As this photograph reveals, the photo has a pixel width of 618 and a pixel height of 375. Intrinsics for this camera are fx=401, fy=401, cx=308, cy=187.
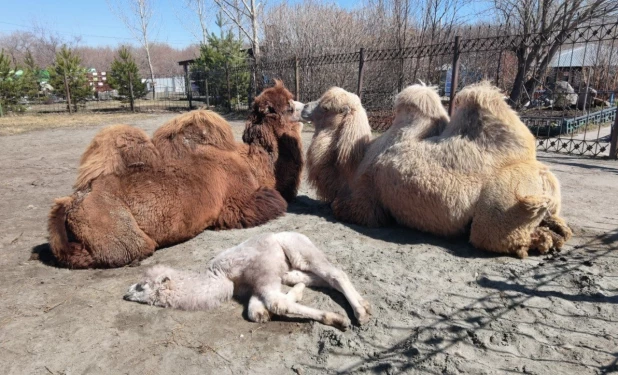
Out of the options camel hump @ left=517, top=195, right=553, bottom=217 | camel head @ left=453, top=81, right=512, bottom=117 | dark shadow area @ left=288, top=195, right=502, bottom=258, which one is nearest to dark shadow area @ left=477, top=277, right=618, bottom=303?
dark shadow area @ left=288, top=195, right=502, bottom=258

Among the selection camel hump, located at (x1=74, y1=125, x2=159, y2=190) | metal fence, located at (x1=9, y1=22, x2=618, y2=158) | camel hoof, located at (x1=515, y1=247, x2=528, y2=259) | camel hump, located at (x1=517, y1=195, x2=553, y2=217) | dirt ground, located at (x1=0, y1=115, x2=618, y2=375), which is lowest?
dirt ground, located at (x1=0, y1=115, x2=618, y2=375)

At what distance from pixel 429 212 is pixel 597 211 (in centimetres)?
289

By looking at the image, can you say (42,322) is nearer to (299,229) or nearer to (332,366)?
(332,366)

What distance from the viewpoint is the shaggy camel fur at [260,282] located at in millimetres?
3129

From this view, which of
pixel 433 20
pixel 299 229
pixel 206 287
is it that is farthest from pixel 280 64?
pixel 206 287

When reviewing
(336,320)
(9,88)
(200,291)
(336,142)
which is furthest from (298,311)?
(9,88)

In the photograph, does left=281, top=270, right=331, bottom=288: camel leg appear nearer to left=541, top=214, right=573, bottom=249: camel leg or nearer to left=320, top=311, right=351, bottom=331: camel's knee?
left=320, top=311, right=351, bottom=331: camel's knee

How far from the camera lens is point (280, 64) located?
63.5ft

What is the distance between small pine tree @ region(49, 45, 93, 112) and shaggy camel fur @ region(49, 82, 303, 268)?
73.2 feet

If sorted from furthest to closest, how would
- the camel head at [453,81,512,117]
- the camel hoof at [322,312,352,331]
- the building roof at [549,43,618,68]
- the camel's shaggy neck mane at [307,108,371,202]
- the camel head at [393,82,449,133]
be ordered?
the building roof at [549,43,618,68]
the camel's shaggy neck mane at [307,108,371,202]
the camel head at [393,82,449,133]
the camel head at [453,81,512,117]
the camel hoof at [322,312,352,331]

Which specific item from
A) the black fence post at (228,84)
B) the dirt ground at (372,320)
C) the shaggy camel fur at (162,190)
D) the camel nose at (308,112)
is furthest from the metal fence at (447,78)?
the dirt ground at (372,320)

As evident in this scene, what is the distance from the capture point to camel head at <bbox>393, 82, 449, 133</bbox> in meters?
4.62

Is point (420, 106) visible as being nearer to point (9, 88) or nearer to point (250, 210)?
point (250, 210)

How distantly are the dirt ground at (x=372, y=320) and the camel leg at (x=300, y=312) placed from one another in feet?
0.24
